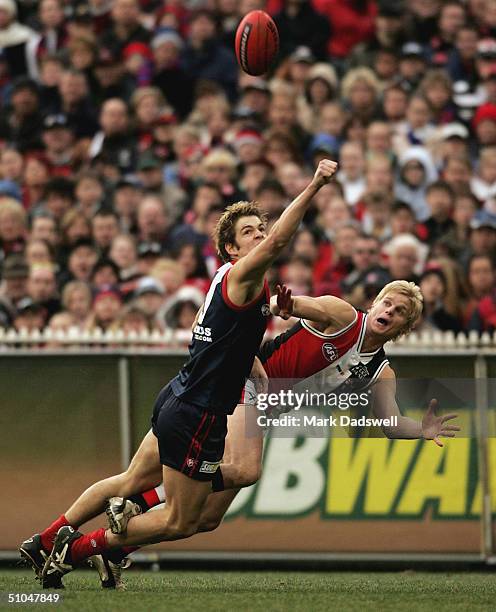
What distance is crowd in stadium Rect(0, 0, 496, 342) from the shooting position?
1234cm

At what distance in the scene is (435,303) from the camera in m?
11.9

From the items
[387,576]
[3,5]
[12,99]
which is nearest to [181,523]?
A: [387,576]

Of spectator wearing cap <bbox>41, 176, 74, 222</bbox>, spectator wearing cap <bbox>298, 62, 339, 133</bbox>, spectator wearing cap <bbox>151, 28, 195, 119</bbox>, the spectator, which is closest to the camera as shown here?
Result: the spectator

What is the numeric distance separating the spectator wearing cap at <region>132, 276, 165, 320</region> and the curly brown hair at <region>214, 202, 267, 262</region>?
365 centimetres

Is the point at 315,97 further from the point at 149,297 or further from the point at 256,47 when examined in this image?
the point at 256,47

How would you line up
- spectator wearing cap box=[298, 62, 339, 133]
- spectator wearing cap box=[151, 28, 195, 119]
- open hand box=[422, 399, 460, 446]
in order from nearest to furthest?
open hand box=[422, 399, 460, 446] → spectator wearing cap box=[298, 62, 339, 133] → spectator wearing cap box=[151, 28, 195, 119]

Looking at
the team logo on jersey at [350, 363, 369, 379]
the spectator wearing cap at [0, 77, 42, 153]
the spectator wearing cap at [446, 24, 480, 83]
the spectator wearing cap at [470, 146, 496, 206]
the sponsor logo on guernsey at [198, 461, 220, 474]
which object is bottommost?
the sponsor logo on guernsey at [198, 461, 220, 474]

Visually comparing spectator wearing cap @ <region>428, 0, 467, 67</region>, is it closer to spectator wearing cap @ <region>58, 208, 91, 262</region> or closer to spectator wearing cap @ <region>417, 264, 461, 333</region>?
spectator wearing cap @ <region>417, 264, 461, 333</region>

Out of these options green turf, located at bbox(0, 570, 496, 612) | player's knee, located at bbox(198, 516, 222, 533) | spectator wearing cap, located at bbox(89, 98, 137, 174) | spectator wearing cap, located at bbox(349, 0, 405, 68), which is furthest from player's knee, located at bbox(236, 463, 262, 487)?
spectator wearing cap, located at bbox(349, 0, 405, 68)

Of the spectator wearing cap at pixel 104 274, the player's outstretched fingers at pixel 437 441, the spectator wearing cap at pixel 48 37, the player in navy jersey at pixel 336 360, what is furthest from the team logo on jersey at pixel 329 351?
the spectator wearing cap at pixel 48 37

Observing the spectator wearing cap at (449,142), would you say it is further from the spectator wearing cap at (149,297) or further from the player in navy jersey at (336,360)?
the player in navy jersey at (336,360)

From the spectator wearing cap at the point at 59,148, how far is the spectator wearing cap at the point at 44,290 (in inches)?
102

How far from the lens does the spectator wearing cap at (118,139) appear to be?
14.9 meters

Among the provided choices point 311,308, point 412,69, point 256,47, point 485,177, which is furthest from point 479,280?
point 311,308
